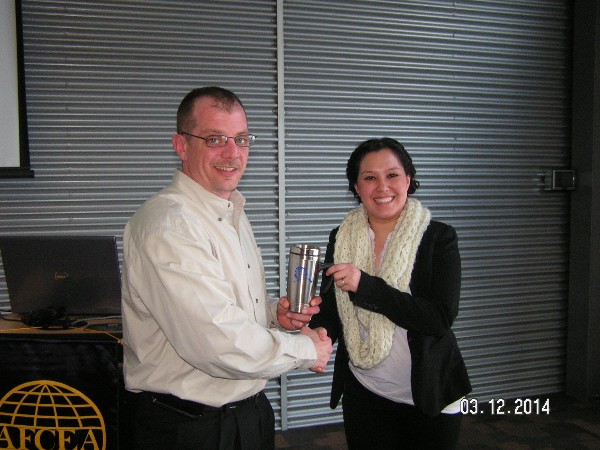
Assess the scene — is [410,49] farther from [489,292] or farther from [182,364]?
[182,364]

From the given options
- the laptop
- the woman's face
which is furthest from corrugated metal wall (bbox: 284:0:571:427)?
the woman's face

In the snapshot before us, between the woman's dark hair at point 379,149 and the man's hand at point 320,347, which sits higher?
the woman's dark hair at point 379,149

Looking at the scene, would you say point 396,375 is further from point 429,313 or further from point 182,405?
point 182,405

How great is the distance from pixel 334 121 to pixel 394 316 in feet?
7.73

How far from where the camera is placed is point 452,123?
424 centimetres

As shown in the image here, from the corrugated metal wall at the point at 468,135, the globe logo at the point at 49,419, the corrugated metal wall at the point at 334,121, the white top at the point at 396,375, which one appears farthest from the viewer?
the corrugated metal wall at the point at 468,135

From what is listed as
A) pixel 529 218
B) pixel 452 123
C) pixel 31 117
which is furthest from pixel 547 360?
pixel 31 117

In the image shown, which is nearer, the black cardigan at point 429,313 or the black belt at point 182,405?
the black belt at point 182,405

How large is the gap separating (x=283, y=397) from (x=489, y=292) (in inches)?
77.6

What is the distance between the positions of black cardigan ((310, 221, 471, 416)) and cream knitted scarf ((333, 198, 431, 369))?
0.17 feet

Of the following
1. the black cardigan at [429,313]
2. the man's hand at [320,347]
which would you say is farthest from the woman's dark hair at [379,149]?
the man's hand at [320,347]

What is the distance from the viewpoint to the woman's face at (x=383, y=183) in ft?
6.92

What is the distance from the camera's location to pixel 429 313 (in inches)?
75.0
